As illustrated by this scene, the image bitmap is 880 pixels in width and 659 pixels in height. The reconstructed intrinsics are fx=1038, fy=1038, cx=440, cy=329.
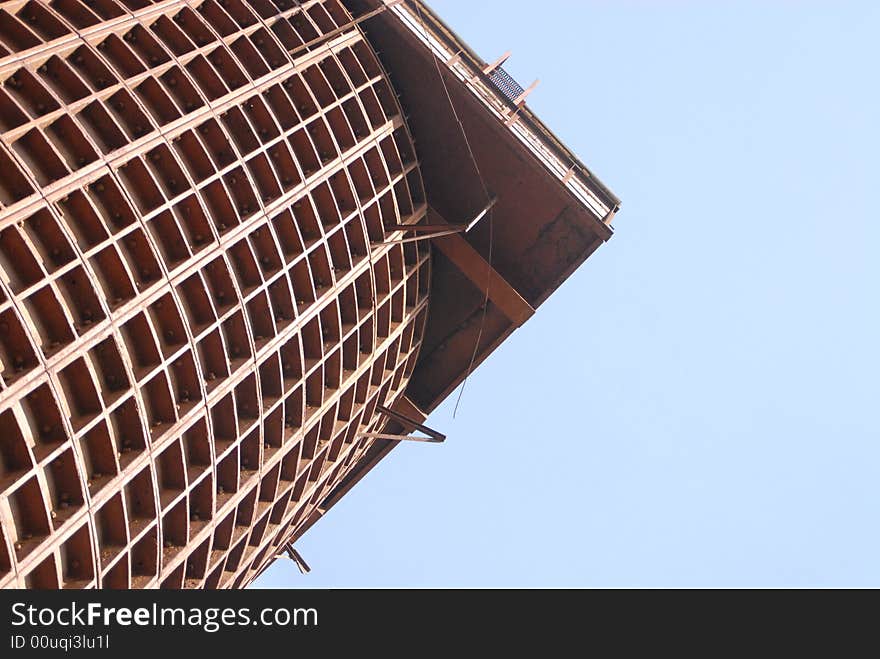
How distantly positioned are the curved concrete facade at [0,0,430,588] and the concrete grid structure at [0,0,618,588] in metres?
0.06

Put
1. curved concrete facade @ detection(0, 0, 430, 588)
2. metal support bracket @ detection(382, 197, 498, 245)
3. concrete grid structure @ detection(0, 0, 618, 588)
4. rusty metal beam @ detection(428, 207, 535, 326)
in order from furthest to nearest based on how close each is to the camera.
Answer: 1. rusty metal beam @ detection(428, 207, 535, 326)
2. metal support bracket @ detection(382, 197, 498, 245)
3. concrete grid structure @ detection(0, 0, 618, 588)
4. curved concrete facade @ detection(0, 0, 430, 588)

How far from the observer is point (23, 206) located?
18.6m

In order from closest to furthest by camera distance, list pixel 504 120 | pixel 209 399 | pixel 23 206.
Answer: pixel 23 206, pixel 209 399, pixel 504 120

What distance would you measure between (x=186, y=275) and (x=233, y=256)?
8.04 feet

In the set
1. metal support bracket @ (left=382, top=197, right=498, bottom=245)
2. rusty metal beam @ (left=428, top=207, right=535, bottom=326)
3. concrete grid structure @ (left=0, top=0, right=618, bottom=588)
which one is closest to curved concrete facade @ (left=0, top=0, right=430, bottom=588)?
concrete grid structure @ (left=0, top=0, right=618, bottom=588)

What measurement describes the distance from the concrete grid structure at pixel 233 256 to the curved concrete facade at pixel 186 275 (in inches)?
2.4

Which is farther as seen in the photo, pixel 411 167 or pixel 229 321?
pixel 411 167

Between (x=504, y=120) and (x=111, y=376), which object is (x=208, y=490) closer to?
(x=111, y=376)

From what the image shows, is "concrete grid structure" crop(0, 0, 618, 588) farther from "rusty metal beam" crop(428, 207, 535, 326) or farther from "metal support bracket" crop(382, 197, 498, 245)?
"metal support bracket" crop(382, 197, 498, 245)

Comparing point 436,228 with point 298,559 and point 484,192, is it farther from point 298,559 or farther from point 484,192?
point 298,559

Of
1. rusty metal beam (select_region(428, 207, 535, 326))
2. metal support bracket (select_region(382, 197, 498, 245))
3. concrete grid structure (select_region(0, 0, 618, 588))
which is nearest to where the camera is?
concrete grid structure (select_region(0, 0, 618, 588))

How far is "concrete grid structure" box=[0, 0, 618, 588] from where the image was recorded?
760 inches
